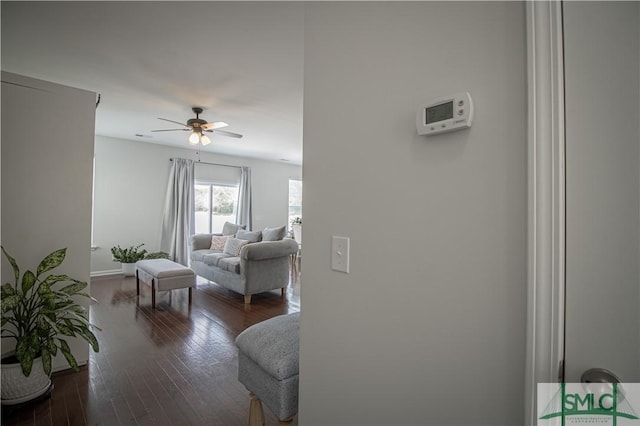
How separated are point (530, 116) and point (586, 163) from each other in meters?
0.14

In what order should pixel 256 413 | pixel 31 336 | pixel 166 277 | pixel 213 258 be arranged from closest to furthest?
pixel 256 413 → pixel 31 336 → pixel 166 277 → pixel 213 258

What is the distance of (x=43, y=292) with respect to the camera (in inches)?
74.8

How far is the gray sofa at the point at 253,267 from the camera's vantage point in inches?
157

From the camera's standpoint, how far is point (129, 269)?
556cm

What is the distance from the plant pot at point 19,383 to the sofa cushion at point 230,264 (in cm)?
226

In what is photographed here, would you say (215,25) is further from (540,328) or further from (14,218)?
(540,328)

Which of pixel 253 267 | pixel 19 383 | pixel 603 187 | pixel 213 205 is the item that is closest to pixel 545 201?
pixel 603 187

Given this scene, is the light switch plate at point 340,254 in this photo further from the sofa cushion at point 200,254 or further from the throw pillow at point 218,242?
the throw pillow at point 218,242

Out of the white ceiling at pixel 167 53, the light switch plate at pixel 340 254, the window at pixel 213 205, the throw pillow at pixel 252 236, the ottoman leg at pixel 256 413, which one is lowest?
the ottoman leg at pixel 256 413

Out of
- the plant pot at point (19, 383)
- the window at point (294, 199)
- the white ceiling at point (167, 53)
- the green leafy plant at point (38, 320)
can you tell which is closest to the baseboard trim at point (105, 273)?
the white ceiling at point (167, 53)

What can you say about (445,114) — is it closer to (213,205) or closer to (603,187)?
(603,187)

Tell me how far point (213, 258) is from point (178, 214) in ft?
7.46

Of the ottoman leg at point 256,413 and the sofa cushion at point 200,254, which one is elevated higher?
the sofa cushion at point 200,254

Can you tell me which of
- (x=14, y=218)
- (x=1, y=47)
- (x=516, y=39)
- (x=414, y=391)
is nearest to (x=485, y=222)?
(x=516, y=39)
